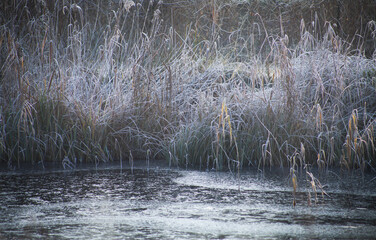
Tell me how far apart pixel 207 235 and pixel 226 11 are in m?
8.02

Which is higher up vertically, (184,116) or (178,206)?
(184,116)

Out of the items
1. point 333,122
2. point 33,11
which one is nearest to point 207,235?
point 333,122

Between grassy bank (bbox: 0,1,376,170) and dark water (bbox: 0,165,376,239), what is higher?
grassy bank (bbox: 0,1,376,170)

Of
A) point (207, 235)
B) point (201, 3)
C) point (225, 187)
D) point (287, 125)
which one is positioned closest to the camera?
point (207, 235)

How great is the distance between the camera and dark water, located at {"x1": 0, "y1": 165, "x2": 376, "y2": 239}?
2.60 meters

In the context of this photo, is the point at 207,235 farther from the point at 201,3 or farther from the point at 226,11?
the point at 226,11

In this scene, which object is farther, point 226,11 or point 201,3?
point 226,11

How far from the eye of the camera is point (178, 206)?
3.17 meters

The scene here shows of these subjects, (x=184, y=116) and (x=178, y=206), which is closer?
(x=178, y=206)

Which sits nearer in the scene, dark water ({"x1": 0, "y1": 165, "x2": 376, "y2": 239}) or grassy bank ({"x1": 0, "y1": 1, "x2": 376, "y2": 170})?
dark water ({"x1": 0, "y1": 165, "x2": 376, "y2": 239})

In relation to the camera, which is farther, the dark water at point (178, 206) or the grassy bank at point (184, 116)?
the grassy bank at point (184, 116)

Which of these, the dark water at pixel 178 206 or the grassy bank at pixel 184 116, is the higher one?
the grassy bank at pixel 184 116

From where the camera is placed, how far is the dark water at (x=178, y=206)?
8.53 feet

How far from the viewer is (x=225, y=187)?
12.6 ft
